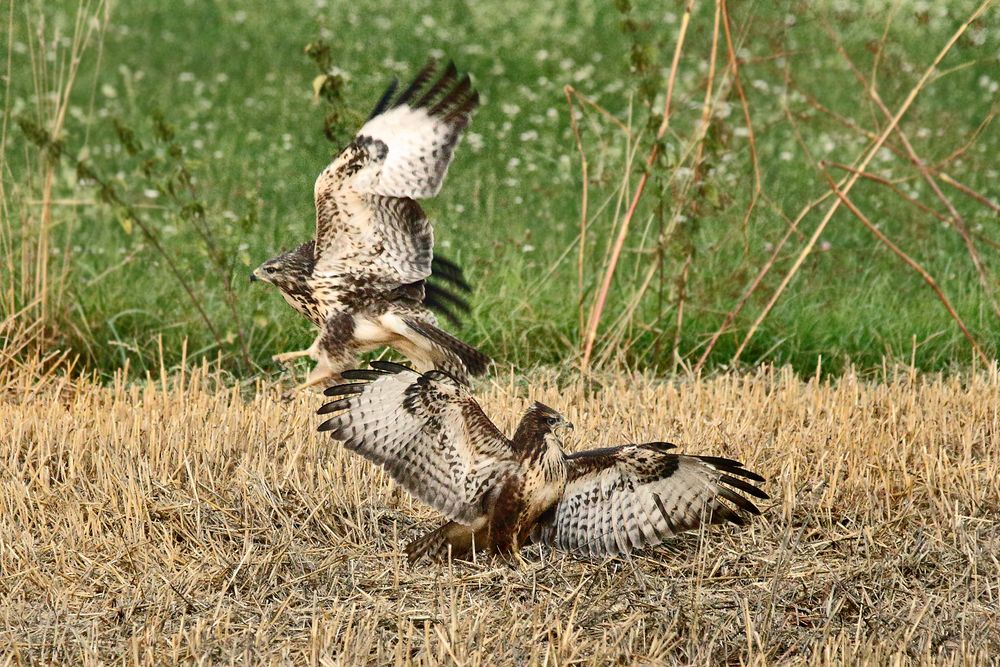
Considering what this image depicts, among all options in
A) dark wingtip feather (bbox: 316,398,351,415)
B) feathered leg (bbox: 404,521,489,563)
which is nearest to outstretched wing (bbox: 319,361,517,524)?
dark wingtip feather (bbox: 316,398,351,415)

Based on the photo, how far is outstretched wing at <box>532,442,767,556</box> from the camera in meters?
3.74

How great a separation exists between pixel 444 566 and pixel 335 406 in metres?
0.63

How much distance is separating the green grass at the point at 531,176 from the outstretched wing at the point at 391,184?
5.82ft

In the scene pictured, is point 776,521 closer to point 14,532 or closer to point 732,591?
point 732,591

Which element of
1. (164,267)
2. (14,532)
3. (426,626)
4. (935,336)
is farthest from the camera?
(164,267)

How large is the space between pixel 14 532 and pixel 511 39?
10.3m

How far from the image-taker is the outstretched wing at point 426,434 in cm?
361

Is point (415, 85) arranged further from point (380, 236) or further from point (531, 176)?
point (531, 176)

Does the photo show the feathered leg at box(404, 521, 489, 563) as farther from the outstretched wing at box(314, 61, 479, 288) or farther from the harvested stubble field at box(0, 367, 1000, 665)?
the outstretched wing at box(314, 61, 479, 288)

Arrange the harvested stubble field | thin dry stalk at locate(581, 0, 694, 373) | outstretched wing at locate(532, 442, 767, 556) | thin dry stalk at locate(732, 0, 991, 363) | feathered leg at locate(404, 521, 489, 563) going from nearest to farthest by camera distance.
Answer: the harvested stubble field < outstretched wing at locate(532, 442, 767, 556) < feathered leg at locate(404, 521, 489, 563) < thin dry stalk at locate(732, 0, 991, 363) < thin dry stalk at locate(581, 0, 694, 373)

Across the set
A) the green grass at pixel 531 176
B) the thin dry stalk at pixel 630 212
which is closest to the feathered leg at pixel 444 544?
the thin dry stalk at pixel 630 212

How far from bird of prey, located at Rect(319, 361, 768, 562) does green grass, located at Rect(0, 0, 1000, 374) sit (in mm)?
2476

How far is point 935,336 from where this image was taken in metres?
6.89

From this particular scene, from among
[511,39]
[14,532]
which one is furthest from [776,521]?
[511,39]
